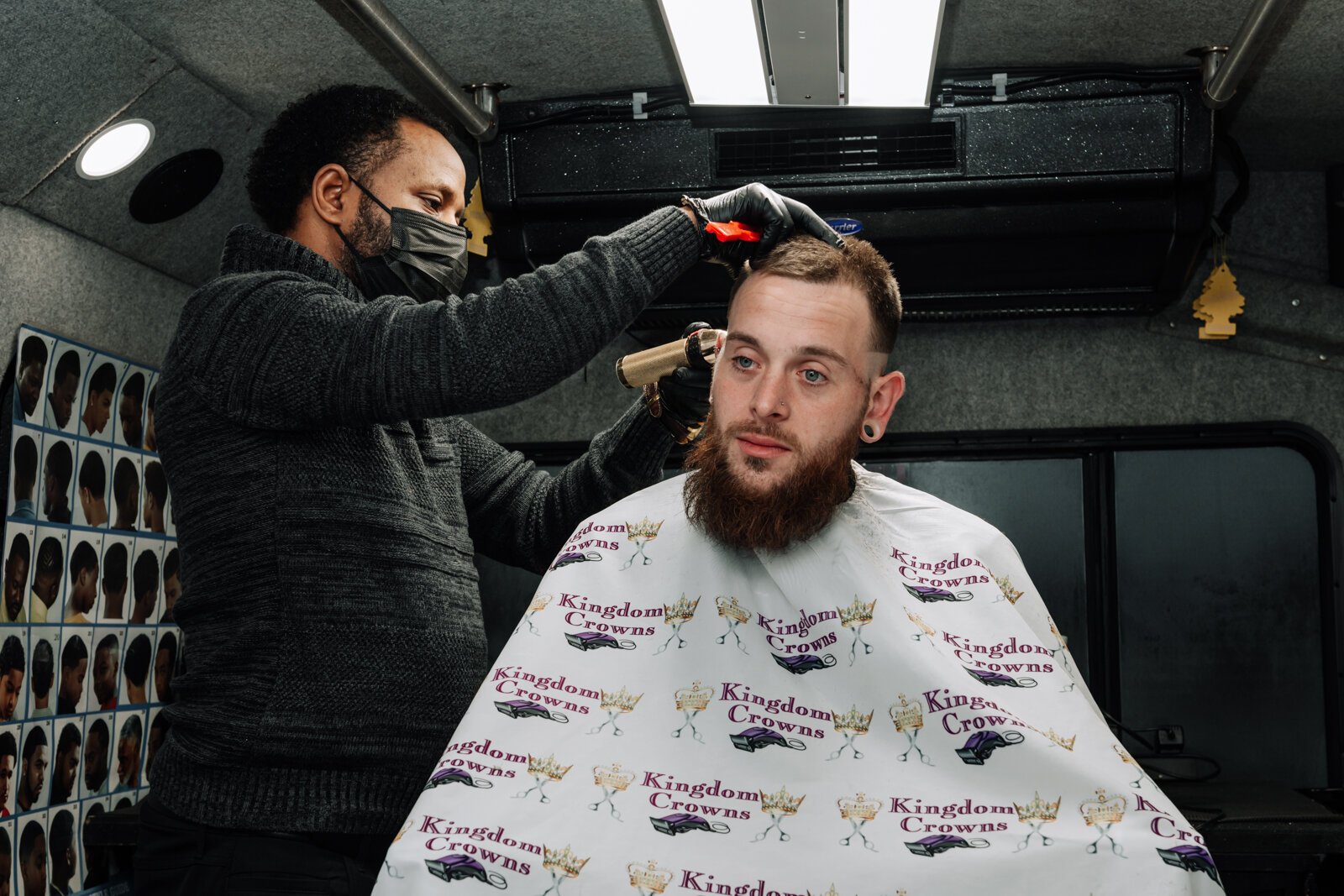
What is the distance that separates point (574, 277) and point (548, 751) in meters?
0.57

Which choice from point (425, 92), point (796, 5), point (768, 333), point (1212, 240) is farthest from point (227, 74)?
point (1212, 240)

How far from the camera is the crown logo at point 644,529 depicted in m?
1.78

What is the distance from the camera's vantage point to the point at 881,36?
2.46 meters

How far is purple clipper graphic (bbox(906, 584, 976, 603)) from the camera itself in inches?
65.8

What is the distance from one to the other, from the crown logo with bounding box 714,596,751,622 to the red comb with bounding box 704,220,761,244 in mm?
505

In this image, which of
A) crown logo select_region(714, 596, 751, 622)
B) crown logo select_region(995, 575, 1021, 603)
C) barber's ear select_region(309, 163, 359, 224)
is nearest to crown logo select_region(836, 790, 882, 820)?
crown logo select_region(714, 596, 751, 622)

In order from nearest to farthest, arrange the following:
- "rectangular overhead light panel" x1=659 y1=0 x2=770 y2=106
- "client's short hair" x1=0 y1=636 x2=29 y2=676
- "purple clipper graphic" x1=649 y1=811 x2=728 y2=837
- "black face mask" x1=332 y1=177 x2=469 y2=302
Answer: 1. "purple clipper graphic" x1=649 y1=811 x2=728 y2=837
2. "black face mask" x1=332 y1=177 x2=469 y2=302
3. "rectangular overhead light panel" x1=659 y1=0 x2=770 y2=106
4. "client's short hair" x1=0 y1=636 x2=29 y2=676

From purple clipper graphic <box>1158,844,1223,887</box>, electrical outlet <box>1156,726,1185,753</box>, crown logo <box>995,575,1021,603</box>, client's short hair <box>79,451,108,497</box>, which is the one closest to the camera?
purple clipper graphic <box>1158,844,1223,887</box>

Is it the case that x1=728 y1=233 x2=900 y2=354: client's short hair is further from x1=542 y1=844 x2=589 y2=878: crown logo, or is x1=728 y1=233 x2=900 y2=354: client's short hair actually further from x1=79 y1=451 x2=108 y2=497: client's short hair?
x1=79 y1=451 x2=108 y2=497: client's short hair

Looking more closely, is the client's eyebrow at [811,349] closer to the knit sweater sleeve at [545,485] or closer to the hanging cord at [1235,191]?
the knit sweater sleeve at [545,485]

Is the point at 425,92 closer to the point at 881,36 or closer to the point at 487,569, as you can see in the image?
the point at 881,36

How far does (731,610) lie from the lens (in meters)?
1.67

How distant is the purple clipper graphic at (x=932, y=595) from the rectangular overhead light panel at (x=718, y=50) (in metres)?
1.19

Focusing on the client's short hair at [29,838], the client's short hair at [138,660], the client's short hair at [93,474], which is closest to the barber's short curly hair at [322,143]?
the client's short hair at [93,474]
